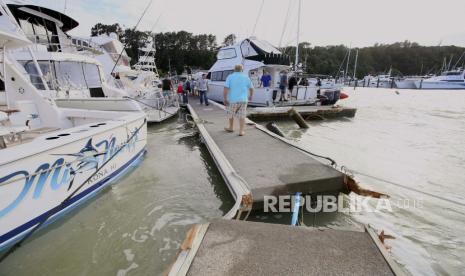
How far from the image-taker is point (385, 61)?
103562 mm

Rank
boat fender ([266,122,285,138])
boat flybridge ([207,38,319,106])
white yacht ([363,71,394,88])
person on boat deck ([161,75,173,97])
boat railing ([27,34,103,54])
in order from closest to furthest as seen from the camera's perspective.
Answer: boat railing ([27,34,103,54]) → boat fender ([266,122,285,138]) → person on boat deck ([161,75,173,97]) → boat flybridge ([207,38,319,106]) → white yacht ([363,71,394,88])

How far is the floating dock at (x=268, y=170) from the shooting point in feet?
11.9

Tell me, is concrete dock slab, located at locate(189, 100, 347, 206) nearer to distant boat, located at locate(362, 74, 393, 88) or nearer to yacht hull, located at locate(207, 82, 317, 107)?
yacht hull, located at locate(207, 82, 317, 107)

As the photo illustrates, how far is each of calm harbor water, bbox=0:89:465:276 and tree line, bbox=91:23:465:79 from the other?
54682 mm

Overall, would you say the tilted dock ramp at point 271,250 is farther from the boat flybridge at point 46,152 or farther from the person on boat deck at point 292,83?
the person on boat deck at point 292,83

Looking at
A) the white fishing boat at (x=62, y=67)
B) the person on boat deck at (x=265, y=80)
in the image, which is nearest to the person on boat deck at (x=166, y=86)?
the white fishing boat at (x=62, y=67)

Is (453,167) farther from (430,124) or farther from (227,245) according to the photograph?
(430,124)

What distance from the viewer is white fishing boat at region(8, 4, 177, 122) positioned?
6.18 metres

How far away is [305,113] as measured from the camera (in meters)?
12.8

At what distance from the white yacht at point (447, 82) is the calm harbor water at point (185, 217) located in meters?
59.1

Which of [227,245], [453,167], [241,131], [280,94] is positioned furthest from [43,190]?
[280,94]

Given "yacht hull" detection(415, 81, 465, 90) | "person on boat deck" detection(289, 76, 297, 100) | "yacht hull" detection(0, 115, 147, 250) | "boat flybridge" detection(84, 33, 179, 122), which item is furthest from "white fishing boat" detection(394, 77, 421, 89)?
"yacht hull" detection(0, 115, 147, 250)

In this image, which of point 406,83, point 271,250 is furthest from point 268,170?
point 406,83

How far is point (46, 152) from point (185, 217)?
2.05 m
